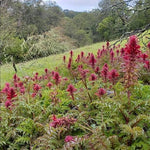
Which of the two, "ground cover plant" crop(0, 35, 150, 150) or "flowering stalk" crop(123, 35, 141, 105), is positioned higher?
"flowering stalk" crop(123, 35, 141, 105)

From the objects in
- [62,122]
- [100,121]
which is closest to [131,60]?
[100,121]

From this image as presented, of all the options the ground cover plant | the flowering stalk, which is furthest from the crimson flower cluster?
the flowering stalk

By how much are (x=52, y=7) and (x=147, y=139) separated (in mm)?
41875

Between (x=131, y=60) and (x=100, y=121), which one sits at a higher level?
(x=131, y=60)

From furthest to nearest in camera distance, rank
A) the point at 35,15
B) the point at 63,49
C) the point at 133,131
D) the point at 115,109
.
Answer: the point at 35,15 → the point at 63,49 → the point at 115,109 → the point at 133,131

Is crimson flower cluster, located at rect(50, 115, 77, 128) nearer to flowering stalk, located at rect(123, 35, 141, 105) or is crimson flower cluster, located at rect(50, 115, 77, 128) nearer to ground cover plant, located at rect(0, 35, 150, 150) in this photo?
ground cover plant, located at rect(0, 35, 150, 150)

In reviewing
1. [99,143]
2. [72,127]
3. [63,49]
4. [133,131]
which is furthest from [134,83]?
[63,49]

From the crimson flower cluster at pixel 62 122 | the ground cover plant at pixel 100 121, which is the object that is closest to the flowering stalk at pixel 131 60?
the ground cover plant at pixel 100 121

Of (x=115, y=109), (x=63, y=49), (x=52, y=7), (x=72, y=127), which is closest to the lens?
(x=115, y=109)

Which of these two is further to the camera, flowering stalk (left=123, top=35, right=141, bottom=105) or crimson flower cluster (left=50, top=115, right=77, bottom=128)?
crimson flower cluster (left=50, top=115, right=77, bottom=128)

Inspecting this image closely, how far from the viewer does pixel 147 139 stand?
159 centimetres

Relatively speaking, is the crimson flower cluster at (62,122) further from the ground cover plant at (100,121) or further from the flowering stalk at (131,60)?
the flowering stalk at (131,60)

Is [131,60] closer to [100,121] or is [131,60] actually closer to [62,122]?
[100,121]

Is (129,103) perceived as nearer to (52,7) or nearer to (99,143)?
(99,143)
